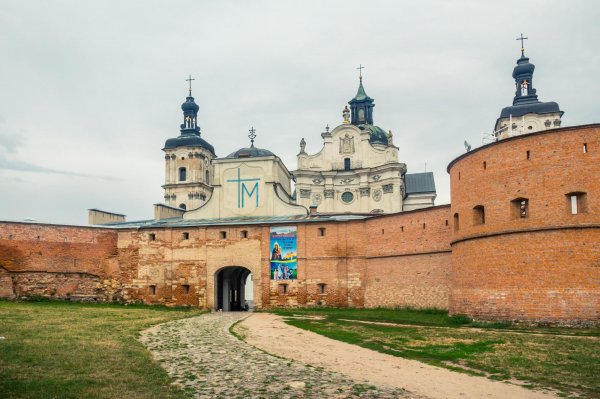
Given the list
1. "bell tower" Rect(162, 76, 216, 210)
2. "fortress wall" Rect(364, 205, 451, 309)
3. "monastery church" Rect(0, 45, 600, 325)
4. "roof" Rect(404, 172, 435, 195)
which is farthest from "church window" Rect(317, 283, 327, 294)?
"bell tower" Rect(162, 76, 216, 210)

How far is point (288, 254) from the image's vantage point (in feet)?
91.9

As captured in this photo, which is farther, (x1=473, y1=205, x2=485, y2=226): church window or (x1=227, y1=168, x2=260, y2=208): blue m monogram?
(x1=227, y1=168, x2=260, y2=208): blue m monogram

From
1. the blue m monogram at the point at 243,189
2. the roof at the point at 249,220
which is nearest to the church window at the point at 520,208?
the roof at the point at 249,220

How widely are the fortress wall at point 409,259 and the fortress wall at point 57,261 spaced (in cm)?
1416

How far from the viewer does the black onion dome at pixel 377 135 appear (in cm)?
5075

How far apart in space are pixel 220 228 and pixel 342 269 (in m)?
6.91

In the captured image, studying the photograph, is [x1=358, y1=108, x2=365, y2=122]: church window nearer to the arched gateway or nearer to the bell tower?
the bell tower

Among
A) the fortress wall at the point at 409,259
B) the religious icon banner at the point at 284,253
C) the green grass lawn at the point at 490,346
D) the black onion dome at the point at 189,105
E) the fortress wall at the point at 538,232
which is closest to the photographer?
the green grass lawn at the point at 490,346

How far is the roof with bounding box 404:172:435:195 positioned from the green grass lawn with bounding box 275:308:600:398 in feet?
98.5

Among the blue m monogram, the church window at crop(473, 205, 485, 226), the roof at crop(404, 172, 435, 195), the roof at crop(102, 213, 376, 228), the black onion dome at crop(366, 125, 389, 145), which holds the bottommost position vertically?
the church window at crop(473, 205, 485, 226)

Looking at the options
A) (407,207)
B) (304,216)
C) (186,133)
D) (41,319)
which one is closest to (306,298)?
(304,216)

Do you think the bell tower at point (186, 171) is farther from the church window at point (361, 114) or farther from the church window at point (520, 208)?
the church window at point (520, 208)

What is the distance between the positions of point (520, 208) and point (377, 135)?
3432 cm

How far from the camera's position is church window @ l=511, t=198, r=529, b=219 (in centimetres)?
1803
